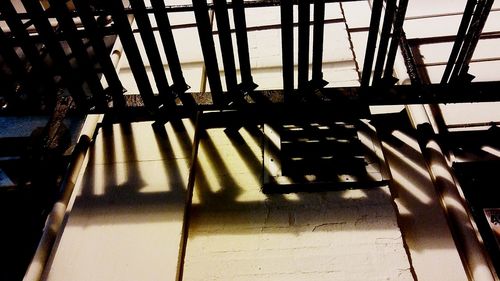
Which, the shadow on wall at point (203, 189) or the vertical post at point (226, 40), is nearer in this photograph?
the vertical post at point (226, 40)

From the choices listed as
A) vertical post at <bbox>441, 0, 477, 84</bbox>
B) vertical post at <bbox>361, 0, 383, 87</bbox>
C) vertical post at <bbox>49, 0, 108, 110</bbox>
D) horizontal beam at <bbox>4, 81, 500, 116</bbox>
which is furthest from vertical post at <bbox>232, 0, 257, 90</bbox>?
vertical post at <bbox>441, 0, 477, 84</bbox>

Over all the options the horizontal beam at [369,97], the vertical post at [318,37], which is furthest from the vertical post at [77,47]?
the vertical post at [318,37]

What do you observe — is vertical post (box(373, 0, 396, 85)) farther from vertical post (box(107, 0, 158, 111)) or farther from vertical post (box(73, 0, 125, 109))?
vertical post (box(73, 0, 125, 109))

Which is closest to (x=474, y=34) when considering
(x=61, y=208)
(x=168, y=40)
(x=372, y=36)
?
(x=372, y=36)

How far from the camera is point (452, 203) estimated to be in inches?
114

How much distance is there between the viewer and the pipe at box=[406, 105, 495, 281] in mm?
2613

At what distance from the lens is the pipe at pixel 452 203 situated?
8.57 feet

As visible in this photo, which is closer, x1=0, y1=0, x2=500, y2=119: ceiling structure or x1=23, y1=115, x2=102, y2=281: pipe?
x1=0, y1=0, x2=500, y2=119: ceiling structure

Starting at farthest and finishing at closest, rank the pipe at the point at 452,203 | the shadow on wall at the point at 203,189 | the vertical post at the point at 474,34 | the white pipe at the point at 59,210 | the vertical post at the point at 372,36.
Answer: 1. the shadow on wall at the point at 203,189
2. the white pipe at the point at 59,210
3. the pipe at the point at 452,203
4. the vertical post at the point at 372,36
5. the vertical post at the point at 474,34

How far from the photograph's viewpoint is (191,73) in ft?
14.1

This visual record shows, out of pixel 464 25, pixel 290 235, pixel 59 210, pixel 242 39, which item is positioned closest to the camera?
pixel 464 25

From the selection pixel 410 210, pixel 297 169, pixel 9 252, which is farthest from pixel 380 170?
pixel 9 252

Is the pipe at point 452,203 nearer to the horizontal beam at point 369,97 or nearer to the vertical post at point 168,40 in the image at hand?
the horizontal beam at point 369,97

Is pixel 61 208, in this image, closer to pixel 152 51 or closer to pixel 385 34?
pixel 152 51
